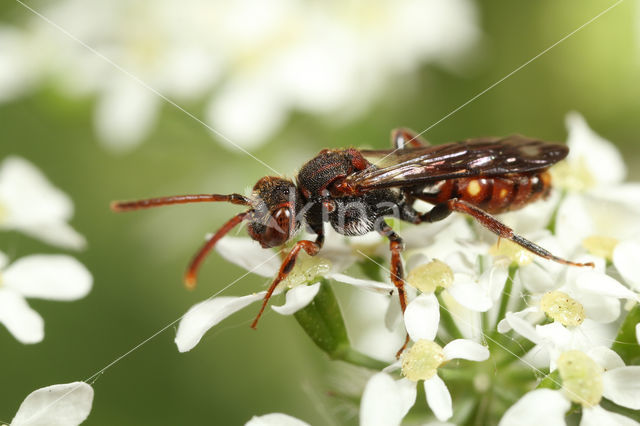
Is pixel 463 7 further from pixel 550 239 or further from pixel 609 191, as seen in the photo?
pixel 550 239

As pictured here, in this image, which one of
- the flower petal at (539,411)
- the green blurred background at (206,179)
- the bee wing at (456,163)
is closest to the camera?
the flower petal at (539,411)

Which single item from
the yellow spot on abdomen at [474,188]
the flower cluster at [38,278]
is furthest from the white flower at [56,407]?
the yellow spot on abdomen at [474,188]

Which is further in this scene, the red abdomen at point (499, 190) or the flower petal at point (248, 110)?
the flower petal at point (248, 110)

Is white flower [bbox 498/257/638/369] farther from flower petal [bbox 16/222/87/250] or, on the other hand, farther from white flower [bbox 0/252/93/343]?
flower petal [bbox 16/222/87/250]

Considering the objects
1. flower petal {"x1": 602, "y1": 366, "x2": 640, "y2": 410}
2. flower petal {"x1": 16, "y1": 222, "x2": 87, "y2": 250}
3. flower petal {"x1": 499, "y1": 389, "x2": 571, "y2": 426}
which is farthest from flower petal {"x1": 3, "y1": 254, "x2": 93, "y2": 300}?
flower petal {"x1": 602, "y1": 366, "x2": 640, "y2": 410}

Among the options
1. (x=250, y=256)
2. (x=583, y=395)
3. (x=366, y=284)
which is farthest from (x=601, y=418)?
(x=250, y=256)

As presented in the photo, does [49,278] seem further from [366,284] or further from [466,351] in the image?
[466,351]

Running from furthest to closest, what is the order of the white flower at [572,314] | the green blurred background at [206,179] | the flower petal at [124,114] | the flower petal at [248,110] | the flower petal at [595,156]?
the flower petal at [124,114], the flower petal at [248,110], the green blurred background at [206,179], the flower petal at [595,156], the white flower at [572,314]

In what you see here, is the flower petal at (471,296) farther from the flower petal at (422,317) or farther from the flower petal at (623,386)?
the flower petal at (623,386)
